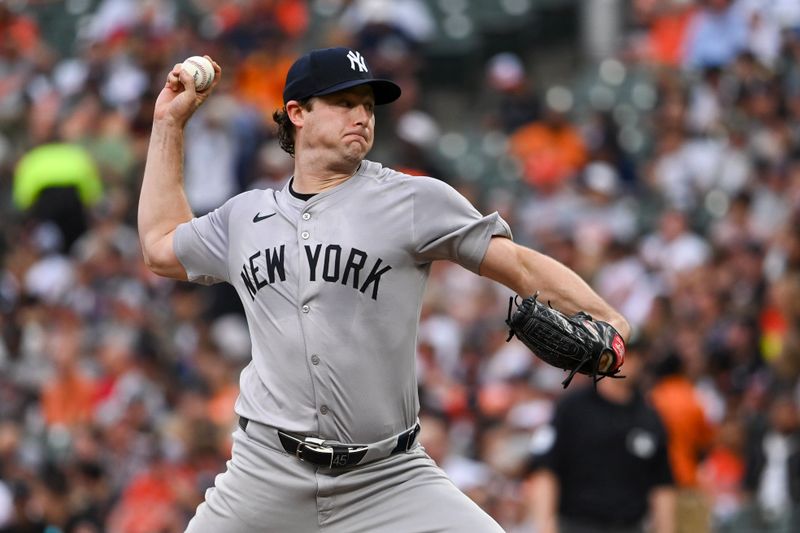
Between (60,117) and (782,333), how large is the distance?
26.3 ft

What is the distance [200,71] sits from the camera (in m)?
5.64

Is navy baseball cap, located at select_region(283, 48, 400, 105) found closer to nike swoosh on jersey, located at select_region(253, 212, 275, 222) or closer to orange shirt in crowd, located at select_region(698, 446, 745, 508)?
nike swoosh on jersey, located at select_region(253, 212, 275, 222)

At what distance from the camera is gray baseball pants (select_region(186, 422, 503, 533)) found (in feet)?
16.6

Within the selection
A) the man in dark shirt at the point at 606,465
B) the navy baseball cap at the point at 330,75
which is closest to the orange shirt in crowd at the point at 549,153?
the man in dark shirt at the point at 606,465

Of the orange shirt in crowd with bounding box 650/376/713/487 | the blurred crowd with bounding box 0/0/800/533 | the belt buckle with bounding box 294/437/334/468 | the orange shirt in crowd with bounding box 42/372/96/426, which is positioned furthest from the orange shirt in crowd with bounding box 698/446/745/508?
the belt buckle with bounding box 294/437/334/468

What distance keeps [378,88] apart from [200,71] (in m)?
0.73

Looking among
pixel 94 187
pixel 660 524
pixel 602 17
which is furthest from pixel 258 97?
pixel 660 524

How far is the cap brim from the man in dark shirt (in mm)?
3161

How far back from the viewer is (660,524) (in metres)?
8.09

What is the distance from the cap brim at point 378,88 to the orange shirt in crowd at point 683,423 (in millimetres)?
4395

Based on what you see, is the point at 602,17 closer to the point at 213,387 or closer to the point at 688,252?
the point at 688,252

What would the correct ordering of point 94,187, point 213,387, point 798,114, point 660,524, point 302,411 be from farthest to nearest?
point 94,187, point 798,114, point 213,387, point 660,524, point 302,411

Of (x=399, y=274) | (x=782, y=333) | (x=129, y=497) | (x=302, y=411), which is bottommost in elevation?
(x=129, y=497)

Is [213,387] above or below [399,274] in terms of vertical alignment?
below
